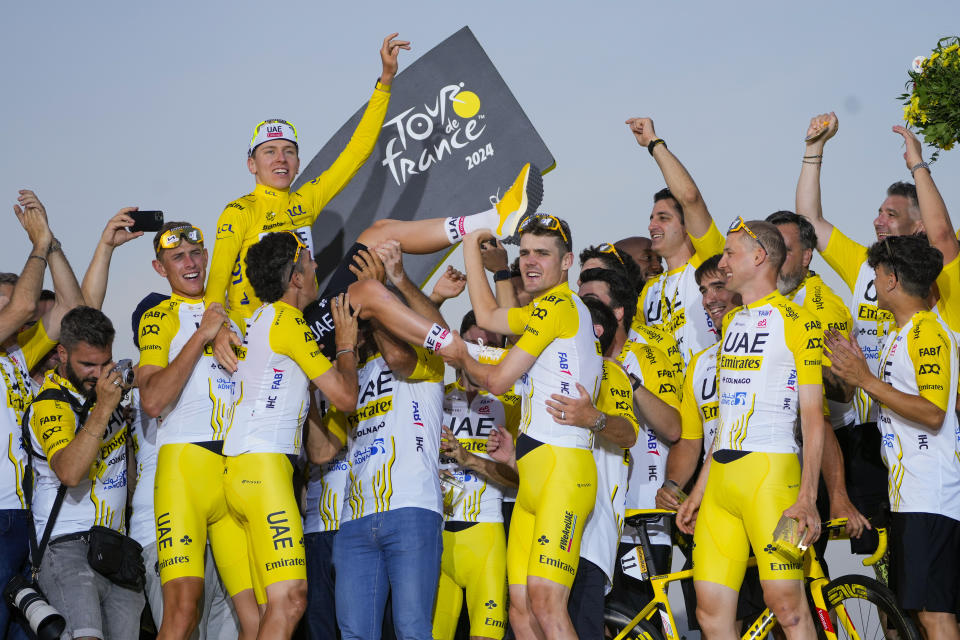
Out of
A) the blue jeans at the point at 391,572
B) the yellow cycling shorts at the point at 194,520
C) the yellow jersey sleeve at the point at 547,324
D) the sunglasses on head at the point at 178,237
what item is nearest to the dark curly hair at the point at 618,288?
the yellow jersey sleeve at the point at 547,324

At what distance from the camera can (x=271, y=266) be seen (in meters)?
5.86

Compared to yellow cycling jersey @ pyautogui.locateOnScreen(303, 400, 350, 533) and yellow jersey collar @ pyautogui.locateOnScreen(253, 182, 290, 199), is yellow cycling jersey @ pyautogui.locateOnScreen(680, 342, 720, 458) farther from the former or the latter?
yellow jersey collar @ pyautogui.locateOnScreen(253, 182, 290, 199)

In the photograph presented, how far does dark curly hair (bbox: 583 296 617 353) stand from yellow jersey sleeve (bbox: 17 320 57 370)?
3.87 m

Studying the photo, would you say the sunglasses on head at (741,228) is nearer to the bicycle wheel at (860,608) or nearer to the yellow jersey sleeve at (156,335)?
the bicycle wheel at (860,608)

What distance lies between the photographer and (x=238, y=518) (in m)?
5.74

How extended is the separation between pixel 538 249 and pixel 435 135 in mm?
3241

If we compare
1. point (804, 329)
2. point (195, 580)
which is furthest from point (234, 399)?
point (804, 329)

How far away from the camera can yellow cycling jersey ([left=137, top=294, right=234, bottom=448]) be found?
609 centimetres

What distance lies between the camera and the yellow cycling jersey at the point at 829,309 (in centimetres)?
666

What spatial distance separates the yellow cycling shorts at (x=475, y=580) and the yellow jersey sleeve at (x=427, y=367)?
0.99 meters

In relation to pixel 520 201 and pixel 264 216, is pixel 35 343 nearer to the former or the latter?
pixel 264 216

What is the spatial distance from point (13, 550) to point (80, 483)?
537 millimetres

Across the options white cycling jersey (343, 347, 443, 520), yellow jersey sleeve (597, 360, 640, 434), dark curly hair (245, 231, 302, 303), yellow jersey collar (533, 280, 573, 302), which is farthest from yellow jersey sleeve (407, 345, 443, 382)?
yellow jersey sleeve (597, 360, 640, 434)

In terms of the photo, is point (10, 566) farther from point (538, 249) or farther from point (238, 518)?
point (538, 249)
